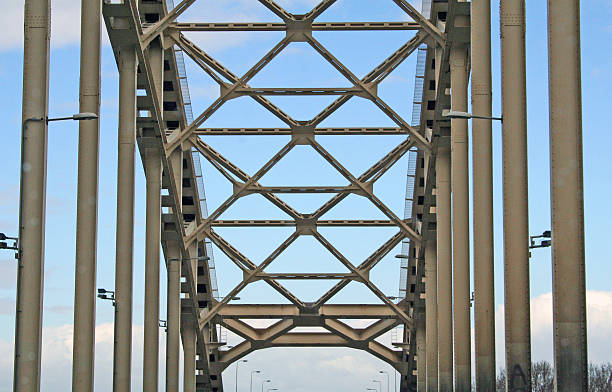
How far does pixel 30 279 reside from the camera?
3159cm

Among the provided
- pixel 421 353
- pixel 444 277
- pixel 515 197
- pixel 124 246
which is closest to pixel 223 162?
pixel 444 277

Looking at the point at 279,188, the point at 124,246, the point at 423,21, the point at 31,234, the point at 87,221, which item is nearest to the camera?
the point at 31,234

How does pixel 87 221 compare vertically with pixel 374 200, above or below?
below

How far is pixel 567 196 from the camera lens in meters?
29.4

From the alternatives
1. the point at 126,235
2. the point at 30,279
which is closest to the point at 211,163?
the point at 126,235

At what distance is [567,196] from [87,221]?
1671cm

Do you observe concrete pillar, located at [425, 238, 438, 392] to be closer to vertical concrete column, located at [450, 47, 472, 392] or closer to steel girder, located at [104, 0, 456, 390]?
steel girder, located at [104, 0, 456, 390]

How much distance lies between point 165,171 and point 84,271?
21.4 m

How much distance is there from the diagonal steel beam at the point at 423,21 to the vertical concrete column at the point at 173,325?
19.4 meters

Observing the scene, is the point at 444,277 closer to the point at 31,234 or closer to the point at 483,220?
the point at 483,220

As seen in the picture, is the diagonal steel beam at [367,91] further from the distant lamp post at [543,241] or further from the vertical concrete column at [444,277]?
the distant lamp post at [543,241]

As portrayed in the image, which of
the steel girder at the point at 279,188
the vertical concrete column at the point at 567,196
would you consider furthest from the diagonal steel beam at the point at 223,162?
the vertical concrete column at the point at 567,196

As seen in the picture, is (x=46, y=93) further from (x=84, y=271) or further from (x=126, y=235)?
(x=126, y=235)

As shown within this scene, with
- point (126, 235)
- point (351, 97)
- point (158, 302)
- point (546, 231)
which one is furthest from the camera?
point (351, 97)
